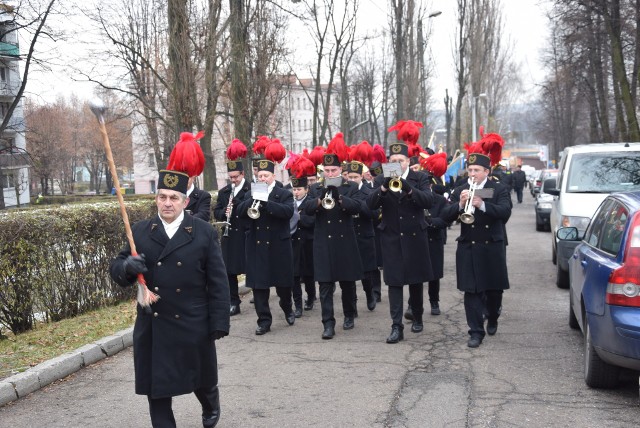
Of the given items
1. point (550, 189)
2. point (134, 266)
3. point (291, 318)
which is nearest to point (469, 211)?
point (291, 318)

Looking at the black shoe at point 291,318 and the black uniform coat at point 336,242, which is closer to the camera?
the black uniform coat at point 336,242

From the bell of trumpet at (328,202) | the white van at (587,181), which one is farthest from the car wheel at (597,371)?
the white van at (587,181)

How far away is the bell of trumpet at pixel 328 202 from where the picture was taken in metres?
9.44

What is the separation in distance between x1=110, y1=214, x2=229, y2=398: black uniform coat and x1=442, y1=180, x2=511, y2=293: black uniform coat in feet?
12.7

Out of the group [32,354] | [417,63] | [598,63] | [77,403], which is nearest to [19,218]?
[32,354]

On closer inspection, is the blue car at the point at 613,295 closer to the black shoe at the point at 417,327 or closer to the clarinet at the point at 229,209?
the black shoe at the point at 417,327

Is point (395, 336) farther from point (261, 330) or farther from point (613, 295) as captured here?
point (613, 295)

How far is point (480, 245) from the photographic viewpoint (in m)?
8.92

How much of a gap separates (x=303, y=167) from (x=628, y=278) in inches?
213

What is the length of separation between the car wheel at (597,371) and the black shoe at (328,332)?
128 inches

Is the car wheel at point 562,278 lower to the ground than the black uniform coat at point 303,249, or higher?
lower

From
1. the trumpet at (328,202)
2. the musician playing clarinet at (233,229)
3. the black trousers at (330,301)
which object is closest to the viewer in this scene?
the trumpet at (328,202)

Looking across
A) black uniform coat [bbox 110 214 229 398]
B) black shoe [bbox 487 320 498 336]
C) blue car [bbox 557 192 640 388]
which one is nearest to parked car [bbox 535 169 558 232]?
black shoe [bbox 487 320 498 336]

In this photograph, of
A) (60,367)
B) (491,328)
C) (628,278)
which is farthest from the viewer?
(491,328)
